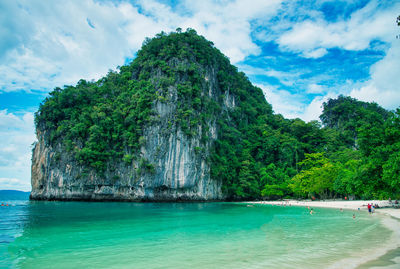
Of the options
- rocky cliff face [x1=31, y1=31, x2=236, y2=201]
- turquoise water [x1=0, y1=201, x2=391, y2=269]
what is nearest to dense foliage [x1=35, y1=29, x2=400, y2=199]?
rocky cliff face [x1=31, y1=31, x2=236, y2=201]

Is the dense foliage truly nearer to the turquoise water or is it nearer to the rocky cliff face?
the rocky cliff face

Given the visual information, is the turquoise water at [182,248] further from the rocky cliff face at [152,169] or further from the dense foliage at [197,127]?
the rocky cliff face at [152,169]

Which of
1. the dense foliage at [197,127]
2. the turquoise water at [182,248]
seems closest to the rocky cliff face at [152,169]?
the dense foliage at [197,127]

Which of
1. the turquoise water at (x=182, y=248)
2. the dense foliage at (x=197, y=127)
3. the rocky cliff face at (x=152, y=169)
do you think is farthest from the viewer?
the dense foliage at (x=197, y=127)

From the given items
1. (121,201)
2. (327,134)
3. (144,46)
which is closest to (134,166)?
(121,201)

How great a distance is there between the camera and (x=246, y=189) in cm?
3912

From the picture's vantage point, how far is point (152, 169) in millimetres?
32344

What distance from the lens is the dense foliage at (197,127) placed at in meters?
34.4

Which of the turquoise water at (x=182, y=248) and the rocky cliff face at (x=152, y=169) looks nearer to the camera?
the turquoise water at (x=182, y=248)

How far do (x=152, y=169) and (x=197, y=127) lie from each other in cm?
886

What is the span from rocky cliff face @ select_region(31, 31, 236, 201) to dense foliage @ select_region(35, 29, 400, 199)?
0.40m

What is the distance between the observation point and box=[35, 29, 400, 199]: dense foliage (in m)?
34.4

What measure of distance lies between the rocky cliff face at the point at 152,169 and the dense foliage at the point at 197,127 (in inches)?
15.8

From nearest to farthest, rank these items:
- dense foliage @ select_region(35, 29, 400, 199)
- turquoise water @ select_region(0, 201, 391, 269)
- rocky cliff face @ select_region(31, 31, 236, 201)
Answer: turquoise water @ select_region(0, 201, 391, 269) < rocky cliff face @ select_region(31, 31, 236, 201) < dense foliage @ select_region(35, 29, 400, 199)
